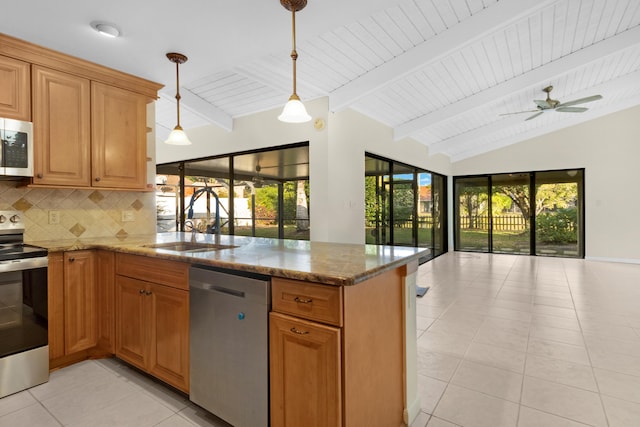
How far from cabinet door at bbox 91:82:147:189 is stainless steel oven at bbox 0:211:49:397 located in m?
0.85

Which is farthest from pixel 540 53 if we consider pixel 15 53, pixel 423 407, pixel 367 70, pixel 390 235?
pixel 15 53

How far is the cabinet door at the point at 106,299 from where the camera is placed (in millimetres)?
2363

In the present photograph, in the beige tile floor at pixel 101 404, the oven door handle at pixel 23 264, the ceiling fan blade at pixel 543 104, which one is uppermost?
the ceiling fan blade at pixel 543 104

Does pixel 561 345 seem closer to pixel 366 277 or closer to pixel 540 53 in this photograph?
pixel 366 277

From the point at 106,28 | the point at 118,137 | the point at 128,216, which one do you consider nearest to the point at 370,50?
the point at 106,28

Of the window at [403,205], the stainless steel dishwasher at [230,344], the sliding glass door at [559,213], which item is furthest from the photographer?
the sliding glass door at [559,213]

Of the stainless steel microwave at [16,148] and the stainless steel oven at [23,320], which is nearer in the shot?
the stainless steel oven at [23,320]

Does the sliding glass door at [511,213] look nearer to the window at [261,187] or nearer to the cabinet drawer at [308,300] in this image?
the window at [261,187]

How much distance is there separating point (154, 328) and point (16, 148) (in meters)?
1.56

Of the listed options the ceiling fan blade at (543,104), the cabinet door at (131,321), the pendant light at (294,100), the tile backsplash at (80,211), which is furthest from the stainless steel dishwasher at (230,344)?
the ceiling fan blade at (543,104)

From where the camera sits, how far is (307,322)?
4.34 feet

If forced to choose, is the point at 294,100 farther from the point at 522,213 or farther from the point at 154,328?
the point at 522,213

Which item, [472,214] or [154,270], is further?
[472,214]

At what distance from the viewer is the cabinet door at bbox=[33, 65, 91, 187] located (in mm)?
2377
